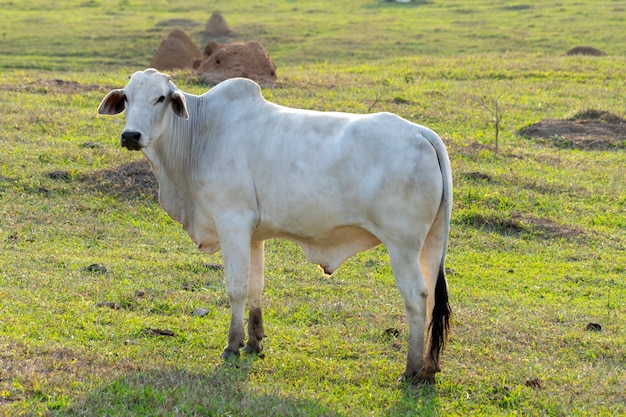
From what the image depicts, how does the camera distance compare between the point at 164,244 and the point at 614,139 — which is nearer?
the point at 164,244

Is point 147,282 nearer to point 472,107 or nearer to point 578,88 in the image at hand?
point 472,107

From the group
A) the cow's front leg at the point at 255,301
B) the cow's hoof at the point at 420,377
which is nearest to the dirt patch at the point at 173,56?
the cow's front leg at the point at 255,301

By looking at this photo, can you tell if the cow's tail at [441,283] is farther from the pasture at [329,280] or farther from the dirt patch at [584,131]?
the dirt patch at [584,131]

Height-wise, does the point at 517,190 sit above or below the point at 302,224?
below

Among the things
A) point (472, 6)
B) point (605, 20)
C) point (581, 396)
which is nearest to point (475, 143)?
point (581, 396)

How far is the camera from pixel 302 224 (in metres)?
6.42

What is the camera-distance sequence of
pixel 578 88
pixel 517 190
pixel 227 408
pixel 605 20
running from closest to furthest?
1. pixel 227 408
2. pixel 517 190
3. pixel 578 88
4. pixel 605 20

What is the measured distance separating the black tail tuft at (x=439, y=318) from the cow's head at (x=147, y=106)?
212 centimetres

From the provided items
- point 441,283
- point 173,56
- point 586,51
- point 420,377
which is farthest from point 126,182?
point 586,51

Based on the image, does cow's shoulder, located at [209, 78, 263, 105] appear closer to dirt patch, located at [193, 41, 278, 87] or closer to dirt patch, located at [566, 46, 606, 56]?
dirt patch, located at [193, 41, 278, 87]

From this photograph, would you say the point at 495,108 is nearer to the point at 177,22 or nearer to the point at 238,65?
the point at 238,65

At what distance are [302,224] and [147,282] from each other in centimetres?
224

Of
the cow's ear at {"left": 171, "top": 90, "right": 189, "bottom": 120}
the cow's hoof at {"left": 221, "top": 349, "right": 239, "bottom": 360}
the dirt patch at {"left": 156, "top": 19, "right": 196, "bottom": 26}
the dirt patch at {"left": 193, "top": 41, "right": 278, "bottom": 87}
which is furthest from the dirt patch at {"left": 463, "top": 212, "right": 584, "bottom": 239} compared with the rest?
the dirt patch at {"left": 156, "top": 19, "right": 196, "bottom": 26}

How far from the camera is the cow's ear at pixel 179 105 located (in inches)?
260
